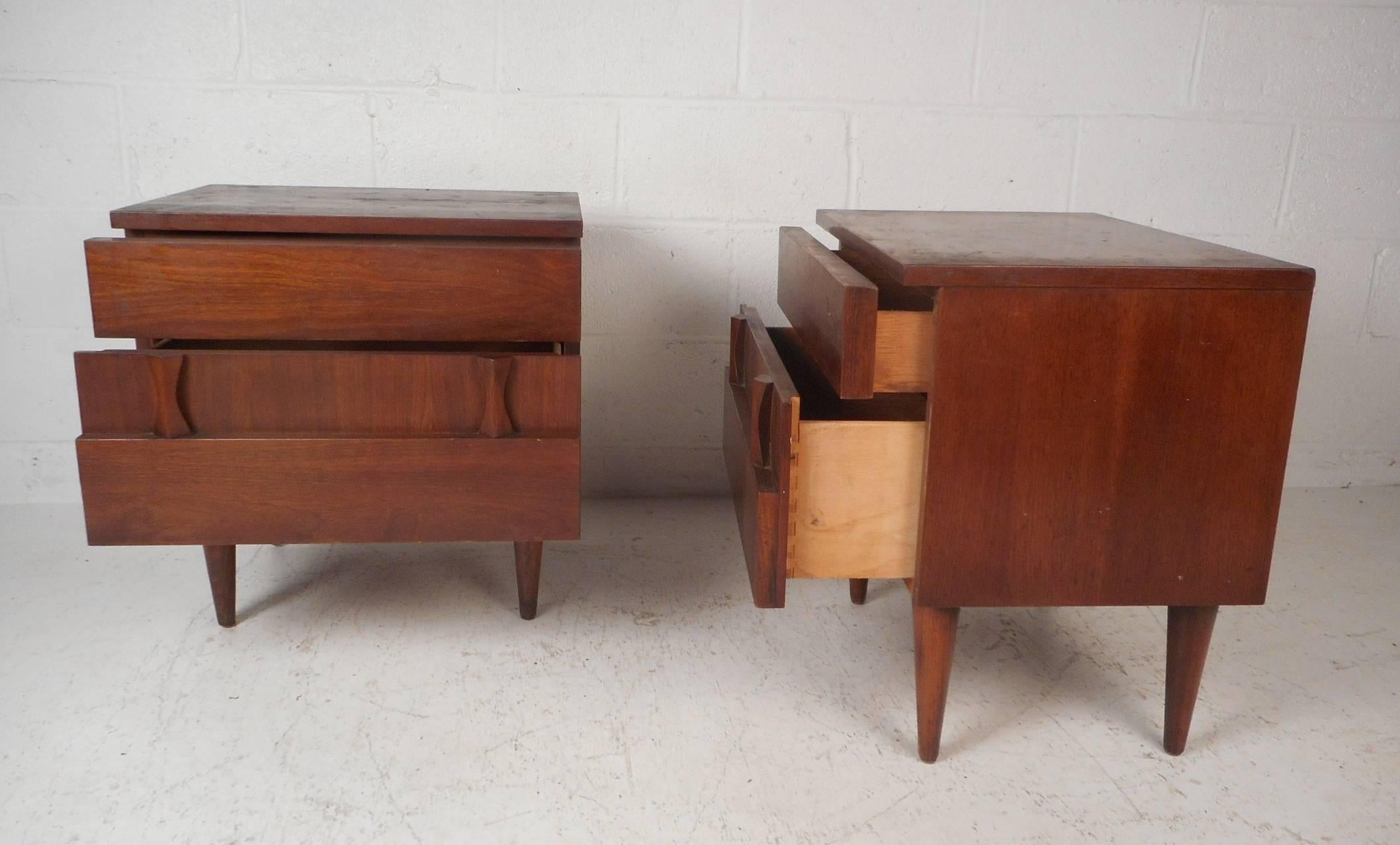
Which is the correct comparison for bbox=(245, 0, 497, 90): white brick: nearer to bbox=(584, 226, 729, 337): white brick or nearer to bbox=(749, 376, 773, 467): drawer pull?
bbox=(584, 226, 729, 337): white brick

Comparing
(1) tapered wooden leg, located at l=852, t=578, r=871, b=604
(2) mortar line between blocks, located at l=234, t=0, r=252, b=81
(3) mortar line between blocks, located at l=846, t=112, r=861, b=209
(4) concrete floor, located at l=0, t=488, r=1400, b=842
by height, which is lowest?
(4) concrete floor, located at l=0, t=488, r=1400, b=842

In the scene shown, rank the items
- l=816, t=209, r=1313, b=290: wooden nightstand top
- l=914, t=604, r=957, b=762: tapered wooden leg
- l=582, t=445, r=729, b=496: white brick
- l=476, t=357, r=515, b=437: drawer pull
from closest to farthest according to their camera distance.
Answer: l=816, t=209, r=1313, b=290: wooden nightstand top < l=914, t=604, r=957, b=762: tapered wooden leg < l=476, t=357, r=515, b=437: drawer pull < l=582, t=445, r=729, b=496: white brick

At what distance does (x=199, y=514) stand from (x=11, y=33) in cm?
102

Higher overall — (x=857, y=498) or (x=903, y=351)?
(x=903, y=351)

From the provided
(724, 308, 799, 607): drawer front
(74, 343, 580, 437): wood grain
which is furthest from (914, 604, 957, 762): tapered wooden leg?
(74, 343, 580, 437): wood grain

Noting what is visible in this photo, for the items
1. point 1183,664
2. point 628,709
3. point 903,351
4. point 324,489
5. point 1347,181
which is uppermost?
point 1347,181

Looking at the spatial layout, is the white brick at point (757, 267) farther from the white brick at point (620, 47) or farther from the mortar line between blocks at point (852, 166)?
the white brick at point (620, 47)

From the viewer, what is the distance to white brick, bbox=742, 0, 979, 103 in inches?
77.2

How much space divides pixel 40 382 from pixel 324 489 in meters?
0.96

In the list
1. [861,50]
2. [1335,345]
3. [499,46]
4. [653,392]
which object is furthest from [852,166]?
[1335,345]

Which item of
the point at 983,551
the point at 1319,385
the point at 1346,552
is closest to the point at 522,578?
the point at 983,551

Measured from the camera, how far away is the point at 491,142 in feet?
6.43

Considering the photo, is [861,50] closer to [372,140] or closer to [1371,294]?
[372,140]

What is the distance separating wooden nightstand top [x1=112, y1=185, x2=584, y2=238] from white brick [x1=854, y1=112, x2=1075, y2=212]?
706mm
